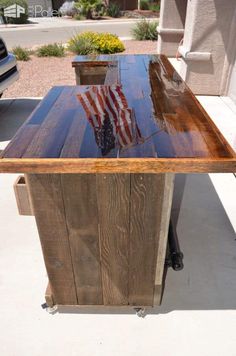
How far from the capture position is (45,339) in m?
2.12

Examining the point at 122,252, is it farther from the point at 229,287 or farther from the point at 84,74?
the point at 84,74

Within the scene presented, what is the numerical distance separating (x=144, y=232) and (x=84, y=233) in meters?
0.37

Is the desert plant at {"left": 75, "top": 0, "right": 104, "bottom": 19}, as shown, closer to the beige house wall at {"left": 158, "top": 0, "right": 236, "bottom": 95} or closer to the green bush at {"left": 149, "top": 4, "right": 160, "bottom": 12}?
the green bush at {"left": 149, "top": 4, "right": 160, "bottom": 12}

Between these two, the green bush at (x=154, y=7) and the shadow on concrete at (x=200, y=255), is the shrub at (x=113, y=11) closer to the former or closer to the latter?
the green bush at (x=154, y=7)

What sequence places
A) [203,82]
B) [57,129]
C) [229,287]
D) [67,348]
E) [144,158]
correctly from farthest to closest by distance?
[203,82]
[229,287]
[67,348]
[57,129]
[144,158]

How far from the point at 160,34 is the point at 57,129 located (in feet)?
28.4

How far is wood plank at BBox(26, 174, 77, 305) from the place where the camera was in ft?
5.71

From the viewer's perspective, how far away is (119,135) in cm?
178

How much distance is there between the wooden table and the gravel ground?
18.0ft

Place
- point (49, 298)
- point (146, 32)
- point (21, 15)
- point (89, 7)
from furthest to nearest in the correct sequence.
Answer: point (89, 7) → point (21, 15) → point (146, 32) → point (49, 298)

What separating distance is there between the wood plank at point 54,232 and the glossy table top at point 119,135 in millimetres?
182

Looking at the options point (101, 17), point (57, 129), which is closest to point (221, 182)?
point (57, 129)

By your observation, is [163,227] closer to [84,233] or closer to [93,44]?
[84,233]

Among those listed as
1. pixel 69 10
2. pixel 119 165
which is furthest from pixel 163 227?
pixel 69 10
